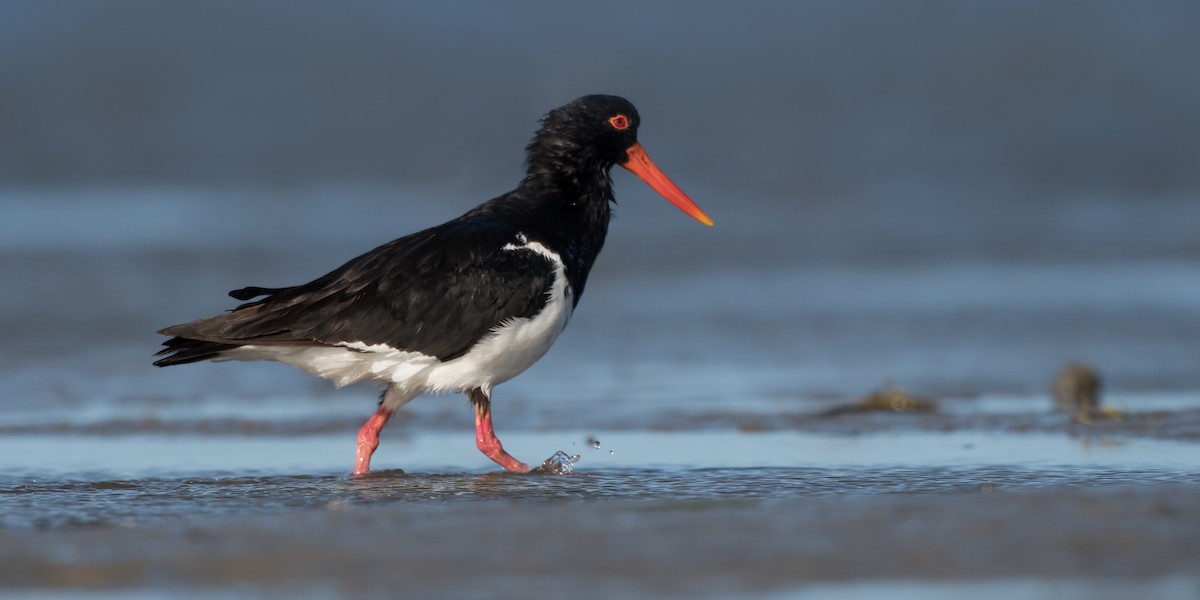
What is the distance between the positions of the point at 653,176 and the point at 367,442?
6.34 feet

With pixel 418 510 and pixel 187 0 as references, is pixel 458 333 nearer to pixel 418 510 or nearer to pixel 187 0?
pixel 418 510

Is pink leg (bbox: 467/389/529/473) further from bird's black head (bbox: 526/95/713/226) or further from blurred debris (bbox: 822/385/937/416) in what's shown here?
blurred debris (bbox: 822/385/937/416)

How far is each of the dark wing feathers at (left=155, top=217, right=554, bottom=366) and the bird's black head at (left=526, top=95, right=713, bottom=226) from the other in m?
0.63

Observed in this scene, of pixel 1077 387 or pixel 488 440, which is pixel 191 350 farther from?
pixel 1077 387

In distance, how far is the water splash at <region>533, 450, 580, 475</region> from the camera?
6.55 meters

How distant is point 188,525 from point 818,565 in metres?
1.98

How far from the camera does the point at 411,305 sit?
665 centimetres

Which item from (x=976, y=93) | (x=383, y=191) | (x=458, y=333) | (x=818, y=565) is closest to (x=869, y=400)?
(x=458, y=333)

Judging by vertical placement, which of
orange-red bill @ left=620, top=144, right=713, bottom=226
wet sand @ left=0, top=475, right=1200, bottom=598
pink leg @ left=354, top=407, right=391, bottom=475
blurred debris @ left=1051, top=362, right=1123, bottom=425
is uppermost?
orange-red bill @ left=620, top=144, right=713, bottom=226

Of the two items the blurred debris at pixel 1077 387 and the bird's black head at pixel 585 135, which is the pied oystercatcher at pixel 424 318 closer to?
the bird's black head at pixel 585 135

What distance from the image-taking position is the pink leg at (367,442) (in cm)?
669

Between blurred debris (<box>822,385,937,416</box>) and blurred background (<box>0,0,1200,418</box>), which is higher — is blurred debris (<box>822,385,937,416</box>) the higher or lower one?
the lower one

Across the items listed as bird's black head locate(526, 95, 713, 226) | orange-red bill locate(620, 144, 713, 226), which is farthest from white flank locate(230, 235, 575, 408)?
orange-red bill locate(620, 144, 713, 226)

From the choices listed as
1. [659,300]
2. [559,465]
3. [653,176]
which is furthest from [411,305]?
[659,300]
